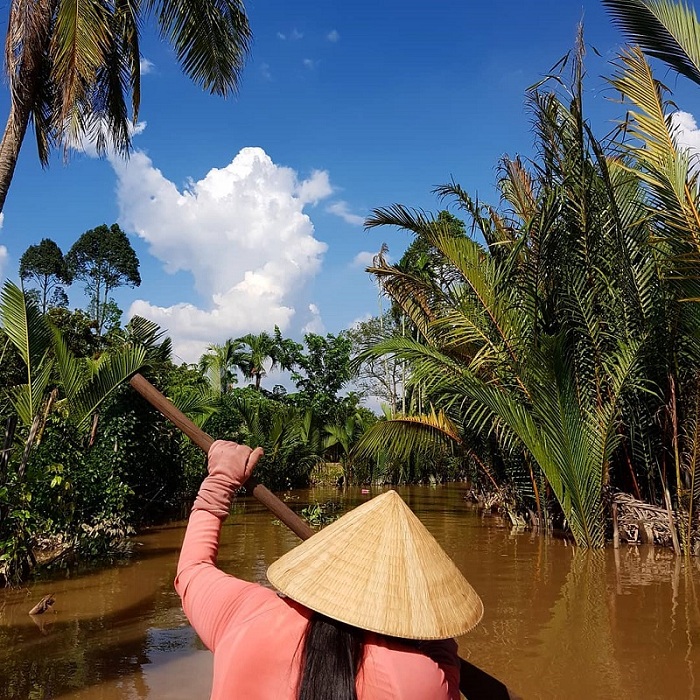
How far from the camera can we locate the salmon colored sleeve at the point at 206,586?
4.53 ft

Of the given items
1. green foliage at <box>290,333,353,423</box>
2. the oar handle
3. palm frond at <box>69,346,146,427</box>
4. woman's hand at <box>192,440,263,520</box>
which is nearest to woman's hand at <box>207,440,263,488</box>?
woman's hand at <box>192,440,263,520</box>

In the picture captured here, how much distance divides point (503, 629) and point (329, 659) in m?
4.73

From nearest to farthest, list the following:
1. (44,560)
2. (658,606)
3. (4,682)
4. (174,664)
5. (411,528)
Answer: (411,528), (4,682), (174,664), (658,606), (44,560)

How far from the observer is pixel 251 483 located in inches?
79.7

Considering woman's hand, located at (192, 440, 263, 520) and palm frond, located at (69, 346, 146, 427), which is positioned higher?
palm frond, located at (69, 346, 146, 427)

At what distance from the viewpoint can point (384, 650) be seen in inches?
49.4

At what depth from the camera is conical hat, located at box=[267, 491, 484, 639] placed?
49.7 inches

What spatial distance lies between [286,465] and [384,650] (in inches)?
760

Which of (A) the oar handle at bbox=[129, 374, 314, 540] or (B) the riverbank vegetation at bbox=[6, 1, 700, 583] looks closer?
(A) the oar handle at bbox=[129, 374, 314, 540]

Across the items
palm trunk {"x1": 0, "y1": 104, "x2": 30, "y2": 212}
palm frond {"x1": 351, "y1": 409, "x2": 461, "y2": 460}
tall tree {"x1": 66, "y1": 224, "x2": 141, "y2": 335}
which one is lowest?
palm frond {"x1": 351, "y1": 409, "x2": 461, "y2": 460}

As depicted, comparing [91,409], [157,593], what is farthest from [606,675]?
[91,409]

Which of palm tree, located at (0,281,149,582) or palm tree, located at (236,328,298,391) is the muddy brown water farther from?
palm tree, located at (236,328,298,391)

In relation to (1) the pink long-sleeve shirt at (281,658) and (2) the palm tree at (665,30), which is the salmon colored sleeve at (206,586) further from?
(2) the palm tree at (665,30)

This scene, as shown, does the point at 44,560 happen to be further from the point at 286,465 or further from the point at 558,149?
the point at 286,465
